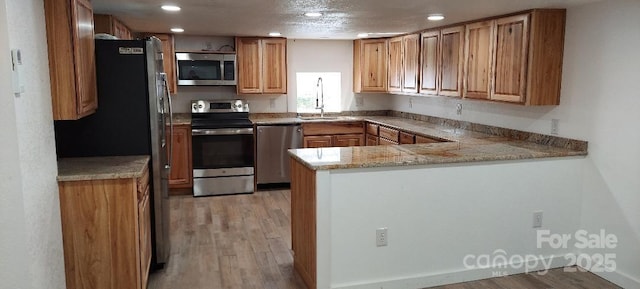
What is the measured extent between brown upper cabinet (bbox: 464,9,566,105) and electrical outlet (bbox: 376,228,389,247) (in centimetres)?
157

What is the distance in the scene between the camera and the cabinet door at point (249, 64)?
20.2 feet

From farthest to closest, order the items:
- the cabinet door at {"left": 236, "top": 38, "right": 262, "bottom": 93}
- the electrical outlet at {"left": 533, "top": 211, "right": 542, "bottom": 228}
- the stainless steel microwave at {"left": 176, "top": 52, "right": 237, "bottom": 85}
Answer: the cabinet door at {"left": 236, "top": 38, "right": 262, "bottom": 93} < the stainless steel microwave at {"left": 176, "top": 52, "right": 237, "bottom": 85} < the electrical outlet at {"left": 533, "top": 211, "right": 542, "bottom": 228}

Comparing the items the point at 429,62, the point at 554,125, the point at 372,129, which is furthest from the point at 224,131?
the point at 554,125

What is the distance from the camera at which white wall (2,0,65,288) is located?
1979 millimetres

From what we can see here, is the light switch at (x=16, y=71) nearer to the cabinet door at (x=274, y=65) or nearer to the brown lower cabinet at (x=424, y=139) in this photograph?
the brown lower cabinet at (x=424, y=139)

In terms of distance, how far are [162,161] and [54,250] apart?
114cm

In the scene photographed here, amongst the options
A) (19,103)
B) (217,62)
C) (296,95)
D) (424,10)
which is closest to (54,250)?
(19,103)

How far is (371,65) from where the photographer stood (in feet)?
21.3

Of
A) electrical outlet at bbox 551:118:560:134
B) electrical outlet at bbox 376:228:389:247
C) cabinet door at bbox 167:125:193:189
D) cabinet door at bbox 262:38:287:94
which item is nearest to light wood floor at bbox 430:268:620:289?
electrical outlet at bbox 376:228:389:247

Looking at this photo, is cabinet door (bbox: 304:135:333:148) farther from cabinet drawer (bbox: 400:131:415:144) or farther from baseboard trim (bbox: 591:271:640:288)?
baseboard trim (bbox: 591:271:640:288)

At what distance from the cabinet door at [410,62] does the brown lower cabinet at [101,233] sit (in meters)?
3.54

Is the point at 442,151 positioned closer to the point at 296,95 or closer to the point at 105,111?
the point at 105,111

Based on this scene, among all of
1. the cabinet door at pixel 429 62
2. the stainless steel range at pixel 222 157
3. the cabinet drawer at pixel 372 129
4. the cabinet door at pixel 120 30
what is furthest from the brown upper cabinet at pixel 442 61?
the cabinet door at pixel 120 30

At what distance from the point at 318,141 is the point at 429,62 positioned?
182 centimetres
